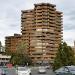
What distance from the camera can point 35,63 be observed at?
197875 millimetres

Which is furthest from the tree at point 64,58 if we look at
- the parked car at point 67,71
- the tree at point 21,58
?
the tree at point 21,58

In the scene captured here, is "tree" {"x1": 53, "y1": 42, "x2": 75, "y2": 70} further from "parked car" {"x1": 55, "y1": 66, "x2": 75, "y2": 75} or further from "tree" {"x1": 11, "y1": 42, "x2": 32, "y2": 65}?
"tree" {"x1": 11, "y1": 42, "x2": 32, "y2": 65}

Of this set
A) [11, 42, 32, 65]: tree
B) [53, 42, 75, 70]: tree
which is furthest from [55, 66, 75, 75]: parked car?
[11, 42, 32, 65]: tree

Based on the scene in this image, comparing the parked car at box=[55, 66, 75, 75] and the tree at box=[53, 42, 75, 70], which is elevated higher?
the tree at box=[53, 42, 75, 70]

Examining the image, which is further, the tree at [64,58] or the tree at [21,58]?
the tree at [21,58]

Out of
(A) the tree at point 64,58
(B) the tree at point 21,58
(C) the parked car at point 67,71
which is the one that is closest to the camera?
(C) the parked car at point 67,71

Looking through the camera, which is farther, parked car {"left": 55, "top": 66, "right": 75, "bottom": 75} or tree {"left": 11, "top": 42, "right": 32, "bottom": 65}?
tree {"left": 11, "top": 42, "right": 32, "bottom": 65}

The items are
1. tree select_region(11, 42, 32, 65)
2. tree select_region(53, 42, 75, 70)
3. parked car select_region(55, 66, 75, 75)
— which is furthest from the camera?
tree select_region(11, 42, 32, 65)

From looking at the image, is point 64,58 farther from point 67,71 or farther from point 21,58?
point 21,58

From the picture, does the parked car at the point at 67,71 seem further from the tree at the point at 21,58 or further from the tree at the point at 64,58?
the tree at the point at 21,58

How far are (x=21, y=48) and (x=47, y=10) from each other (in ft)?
100

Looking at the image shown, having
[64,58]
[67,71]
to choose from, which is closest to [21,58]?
[64,58]

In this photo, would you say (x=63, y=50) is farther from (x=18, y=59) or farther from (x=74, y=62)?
(x=18, y=59)

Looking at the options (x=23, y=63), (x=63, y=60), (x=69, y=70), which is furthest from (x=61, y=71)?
(x=23, y=63)
